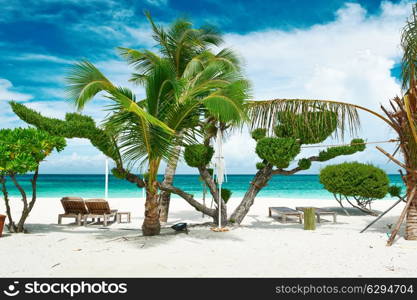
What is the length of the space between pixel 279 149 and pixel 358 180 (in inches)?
222

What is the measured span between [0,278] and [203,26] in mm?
9506

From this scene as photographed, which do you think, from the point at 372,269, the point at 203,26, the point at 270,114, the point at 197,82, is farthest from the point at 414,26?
the point at 203,26

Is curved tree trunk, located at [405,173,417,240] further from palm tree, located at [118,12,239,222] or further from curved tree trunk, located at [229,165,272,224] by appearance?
palm tree, located at [118,12,239,222]

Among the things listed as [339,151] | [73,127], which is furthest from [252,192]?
[73,127]

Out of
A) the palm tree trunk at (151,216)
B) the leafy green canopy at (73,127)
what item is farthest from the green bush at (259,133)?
the leafy green canopy at (73,127)

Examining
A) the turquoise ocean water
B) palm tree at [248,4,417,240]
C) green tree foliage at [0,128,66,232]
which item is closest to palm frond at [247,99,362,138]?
palm tree at [248,4,417,240]

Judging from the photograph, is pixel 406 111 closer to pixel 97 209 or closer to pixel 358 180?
pixel 358 180

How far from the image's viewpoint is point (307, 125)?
758cm

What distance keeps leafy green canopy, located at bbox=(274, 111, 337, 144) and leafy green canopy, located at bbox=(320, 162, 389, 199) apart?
14.8 feet

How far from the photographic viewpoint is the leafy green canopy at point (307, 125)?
7.63m

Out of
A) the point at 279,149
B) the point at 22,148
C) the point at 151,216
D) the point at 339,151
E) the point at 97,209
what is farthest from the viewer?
the point at 97,209

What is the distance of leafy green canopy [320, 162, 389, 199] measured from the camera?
40.1 ft

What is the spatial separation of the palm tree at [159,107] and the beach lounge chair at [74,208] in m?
3.20

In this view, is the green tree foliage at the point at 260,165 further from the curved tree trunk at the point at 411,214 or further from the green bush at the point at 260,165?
the curved tree trunk at the point at 411,214
